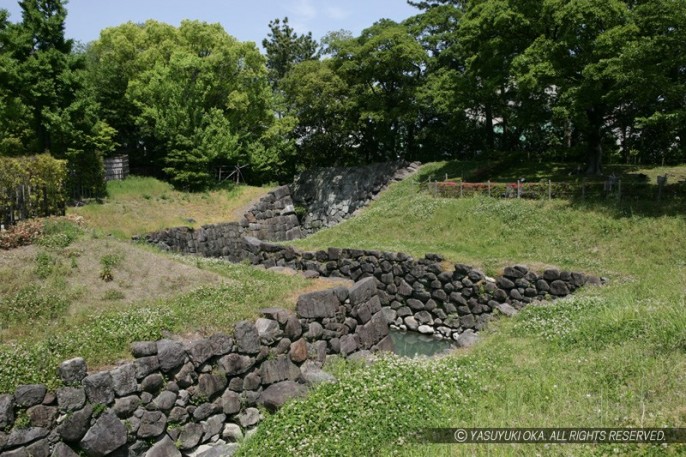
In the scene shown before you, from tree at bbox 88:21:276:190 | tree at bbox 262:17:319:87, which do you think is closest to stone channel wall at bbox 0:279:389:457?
tree at bbox 88:21:276:190

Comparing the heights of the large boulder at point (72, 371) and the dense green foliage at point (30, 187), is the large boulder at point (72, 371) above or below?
below

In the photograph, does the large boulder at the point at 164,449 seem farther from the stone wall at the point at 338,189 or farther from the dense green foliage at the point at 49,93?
the stone wall at the point at 338,189

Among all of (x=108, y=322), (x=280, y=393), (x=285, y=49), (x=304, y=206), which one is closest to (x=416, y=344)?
(x=280, y=393)

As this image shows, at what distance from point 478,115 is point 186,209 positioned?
82.5ft

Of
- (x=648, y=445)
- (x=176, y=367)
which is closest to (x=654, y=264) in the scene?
(x=648, y=445)

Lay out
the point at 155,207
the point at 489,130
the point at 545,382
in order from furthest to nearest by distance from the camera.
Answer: the point at 489,130, the point at 155,207, the point at 545,382

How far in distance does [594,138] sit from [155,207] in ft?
87.2

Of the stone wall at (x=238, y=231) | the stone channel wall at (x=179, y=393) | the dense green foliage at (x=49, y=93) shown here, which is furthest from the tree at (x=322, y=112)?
the stone channel wall at (x=179, y=393)

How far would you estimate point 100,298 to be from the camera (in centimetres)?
1186

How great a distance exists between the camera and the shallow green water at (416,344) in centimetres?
1702

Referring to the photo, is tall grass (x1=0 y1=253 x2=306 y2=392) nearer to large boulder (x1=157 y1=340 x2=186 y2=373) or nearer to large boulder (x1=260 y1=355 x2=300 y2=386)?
large boulder (x1=157 y1=340 x2=186 y2=373)

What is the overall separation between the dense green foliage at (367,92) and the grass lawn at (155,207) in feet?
5.22

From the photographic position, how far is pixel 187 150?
3312 cm

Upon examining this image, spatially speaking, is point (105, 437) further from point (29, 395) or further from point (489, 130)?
point (489, 130)
